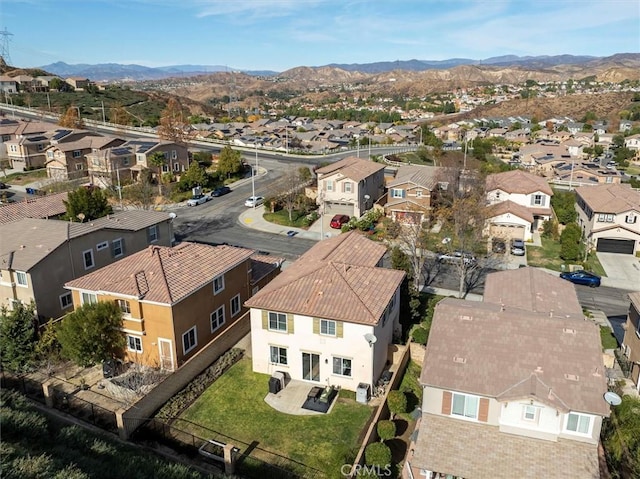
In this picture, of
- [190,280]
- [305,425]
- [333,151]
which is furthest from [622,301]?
[333,151]

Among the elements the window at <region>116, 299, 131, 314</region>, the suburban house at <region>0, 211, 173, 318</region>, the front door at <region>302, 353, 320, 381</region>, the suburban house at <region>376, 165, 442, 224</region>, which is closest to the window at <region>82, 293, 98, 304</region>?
the window at <region>116, 299, 131, 314</region>

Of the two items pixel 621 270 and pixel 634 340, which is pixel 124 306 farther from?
pixel 621 270

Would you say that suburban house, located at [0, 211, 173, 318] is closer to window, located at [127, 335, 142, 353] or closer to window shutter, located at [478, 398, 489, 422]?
window, located at [127, 335, 142, 353]

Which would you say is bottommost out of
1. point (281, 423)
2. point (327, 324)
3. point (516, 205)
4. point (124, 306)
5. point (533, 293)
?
point (281, 423)

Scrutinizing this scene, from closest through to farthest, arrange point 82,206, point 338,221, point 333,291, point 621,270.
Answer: point 333,291
point 82,206
point 621,270
point 338,221

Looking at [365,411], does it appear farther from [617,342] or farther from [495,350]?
[617,342]

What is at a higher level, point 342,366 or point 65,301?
point 65,301

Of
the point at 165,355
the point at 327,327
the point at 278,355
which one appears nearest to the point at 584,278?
the point at 327,327
